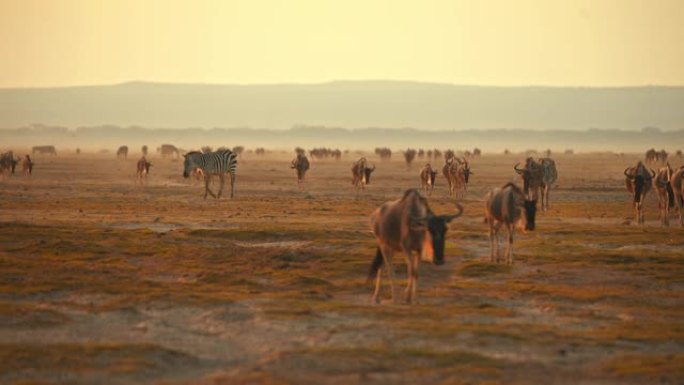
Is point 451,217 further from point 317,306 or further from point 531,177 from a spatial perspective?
point 531,177

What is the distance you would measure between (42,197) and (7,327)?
3006cm

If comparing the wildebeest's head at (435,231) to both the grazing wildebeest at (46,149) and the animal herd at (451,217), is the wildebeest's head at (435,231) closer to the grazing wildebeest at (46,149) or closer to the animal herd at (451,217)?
the animal herd at (451,217)

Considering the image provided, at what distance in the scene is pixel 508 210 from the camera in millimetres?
24062

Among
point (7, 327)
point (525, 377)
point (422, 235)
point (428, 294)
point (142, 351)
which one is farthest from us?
point (428, 294)

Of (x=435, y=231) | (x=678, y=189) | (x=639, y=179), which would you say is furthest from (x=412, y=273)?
(x=639, y=179)

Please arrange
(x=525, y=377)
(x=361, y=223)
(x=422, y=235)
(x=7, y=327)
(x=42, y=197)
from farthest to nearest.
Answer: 1. (x=42, y=197)
2. (x=361, y=223)
3. (x=422, y=235)
4. (x=7, y=327)
5. (x=525, y=377)

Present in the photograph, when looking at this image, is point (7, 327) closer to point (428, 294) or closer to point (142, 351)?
point (142, 351)

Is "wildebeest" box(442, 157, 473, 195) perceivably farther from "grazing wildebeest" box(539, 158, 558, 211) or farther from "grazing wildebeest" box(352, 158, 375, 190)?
"grazing wildebeest" box(539, 158, 558, 211)

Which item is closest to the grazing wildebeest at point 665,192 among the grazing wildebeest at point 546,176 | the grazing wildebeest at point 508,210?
the grazing wildebeest at point 546,176

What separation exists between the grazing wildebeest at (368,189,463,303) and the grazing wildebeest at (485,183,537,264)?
5503 millimetres

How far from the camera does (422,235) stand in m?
18.3

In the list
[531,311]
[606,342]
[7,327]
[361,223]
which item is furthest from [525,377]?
[361,223]

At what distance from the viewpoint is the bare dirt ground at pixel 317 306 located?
46.4 feet

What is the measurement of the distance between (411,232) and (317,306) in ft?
6.13
